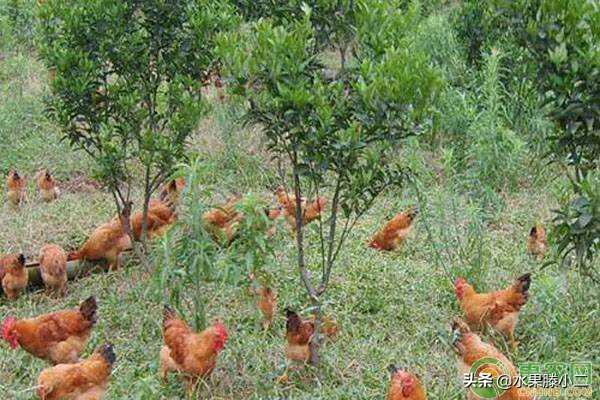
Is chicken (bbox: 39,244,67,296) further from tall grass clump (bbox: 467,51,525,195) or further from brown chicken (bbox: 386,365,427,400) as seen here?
tall grass clump (bbox: 467,51,525,195)

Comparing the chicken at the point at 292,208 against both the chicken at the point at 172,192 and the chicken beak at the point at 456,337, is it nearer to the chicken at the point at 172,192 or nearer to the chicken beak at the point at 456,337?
the chicken at the point at 172,192

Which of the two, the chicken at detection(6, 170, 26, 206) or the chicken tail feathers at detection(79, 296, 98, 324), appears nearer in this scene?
the chicken tail feathers at detection(79, 296, 98, 324)

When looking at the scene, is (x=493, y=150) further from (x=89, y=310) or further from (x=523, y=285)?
(x=89, y=310)

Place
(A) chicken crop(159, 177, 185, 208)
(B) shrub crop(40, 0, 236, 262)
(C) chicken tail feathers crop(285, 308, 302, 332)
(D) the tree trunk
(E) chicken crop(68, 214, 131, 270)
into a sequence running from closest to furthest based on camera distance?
(C) chicken tail feathers crop(285, 308, 302, 332) < (D) the tree trunk < (B) shrub crop(40, 0, 236, 262) < (E) chicken crop(68, 214, 131, 270) < (A) chicken crop(159, 177, 185, 208)

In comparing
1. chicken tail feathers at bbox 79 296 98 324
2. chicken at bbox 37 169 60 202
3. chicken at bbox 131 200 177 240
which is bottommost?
chicken tail feathers at bbox 79 296 98 324

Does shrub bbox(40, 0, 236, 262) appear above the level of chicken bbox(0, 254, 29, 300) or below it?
above

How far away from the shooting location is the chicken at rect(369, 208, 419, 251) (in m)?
6.28

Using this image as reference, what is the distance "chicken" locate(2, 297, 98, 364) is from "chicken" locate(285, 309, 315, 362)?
3.71 feet

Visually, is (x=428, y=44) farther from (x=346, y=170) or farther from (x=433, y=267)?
(x=346, y=170)

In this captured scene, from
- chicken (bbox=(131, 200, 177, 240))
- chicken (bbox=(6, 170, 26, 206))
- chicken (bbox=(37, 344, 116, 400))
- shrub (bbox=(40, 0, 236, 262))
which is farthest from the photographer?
chicken (bbox=(6, 170, 26, 206))

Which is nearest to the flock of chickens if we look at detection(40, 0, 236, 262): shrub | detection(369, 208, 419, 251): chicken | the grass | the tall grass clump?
the grass

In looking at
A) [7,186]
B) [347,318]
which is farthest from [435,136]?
[7,186]

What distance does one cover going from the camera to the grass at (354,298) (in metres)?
4.57

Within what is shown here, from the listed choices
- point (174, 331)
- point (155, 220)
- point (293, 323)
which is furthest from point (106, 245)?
point (293, 323)
